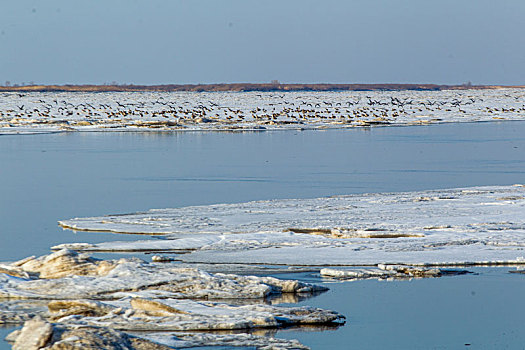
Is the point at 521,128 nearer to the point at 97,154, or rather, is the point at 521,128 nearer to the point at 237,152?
the point at 237,152

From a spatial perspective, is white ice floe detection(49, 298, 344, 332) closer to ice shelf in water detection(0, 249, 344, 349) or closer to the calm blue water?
ice shelf in water detection(0, 249, 344, 349)

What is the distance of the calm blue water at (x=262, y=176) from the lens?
19.4ft

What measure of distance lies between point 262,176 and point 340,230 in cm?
602

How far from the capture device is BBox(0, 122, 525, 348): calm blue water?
5.90 m

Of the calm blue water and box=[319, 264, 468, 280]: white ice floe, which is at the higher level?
the calm blue water

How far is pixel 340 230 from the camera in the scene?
8398 mm

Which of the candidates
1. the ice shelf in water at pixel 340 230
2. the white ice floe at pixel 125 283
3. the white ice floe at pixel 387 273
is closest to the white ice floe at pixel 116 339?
the white ice floe at pixel 125 283

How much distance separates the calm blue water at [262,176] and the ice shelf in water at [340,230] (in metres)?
0.60

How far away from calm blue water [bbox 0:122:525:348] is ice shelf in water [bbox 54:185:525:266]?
1.98 feet

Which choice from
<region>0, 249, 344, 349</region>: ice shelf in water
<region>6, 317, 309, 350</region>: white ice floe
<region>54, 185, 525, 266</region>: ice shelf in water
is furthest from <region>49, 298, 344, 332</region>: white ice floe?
<region>54, 185, 525, 266</region>: ice shelf in water

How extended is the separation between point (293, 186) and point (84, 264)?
6.52 metres

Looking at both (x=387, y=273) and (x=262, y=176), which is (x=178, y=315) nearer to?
(x=387, y=273)

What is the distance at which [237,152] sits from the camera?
1952 centimetres

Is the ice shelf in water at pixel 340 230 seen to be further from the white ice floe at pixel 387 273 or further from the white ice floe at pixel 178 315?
the white ice floe at pixel 178 315
